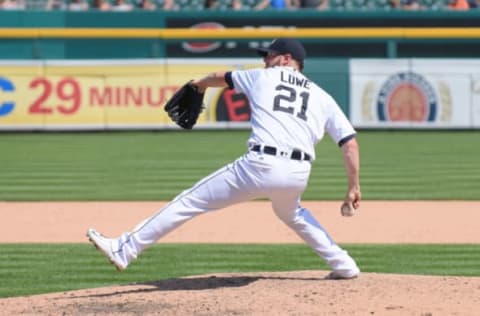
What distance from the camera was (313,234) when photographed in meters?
7.36

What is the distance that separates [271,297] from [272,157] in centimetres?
86

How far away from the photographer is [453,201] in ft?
43.2

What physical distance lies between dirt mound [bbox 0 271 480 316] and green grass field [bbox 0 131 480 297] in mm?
774

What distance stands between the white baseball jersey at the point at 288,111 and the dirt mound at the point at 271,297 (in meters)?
0.91

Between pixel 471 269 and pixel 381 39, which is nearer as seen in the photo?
pixel 471 269

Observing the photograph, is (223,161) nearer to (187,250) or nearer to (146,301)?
(187,250)

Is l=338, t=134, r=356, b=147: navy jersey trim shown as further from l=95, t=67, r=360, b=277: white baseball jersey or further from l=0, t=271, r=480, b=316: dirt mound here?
l=0, t=271, r=480, b=316: dirt mound

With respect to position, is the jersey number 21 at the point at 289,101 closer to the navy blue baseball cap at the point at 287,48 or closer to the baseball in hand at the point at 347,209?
the navy blue baseball cap at the point at 287,48

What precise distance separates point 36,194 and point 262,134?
7.37 metres

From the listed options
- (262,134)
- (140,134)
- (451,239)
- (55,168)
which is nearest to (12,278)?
(262,134)

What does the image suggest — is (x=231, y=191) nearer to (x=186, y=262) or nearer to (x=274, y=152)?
(x=274, y=152)

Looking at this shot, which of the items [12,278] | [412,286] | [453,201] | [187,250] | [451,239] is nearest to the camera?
[412,286]

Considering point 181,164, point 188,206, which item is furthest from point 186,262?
point 181,164

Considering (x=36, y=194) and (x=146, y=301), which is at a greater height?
(x=146, y=301)
